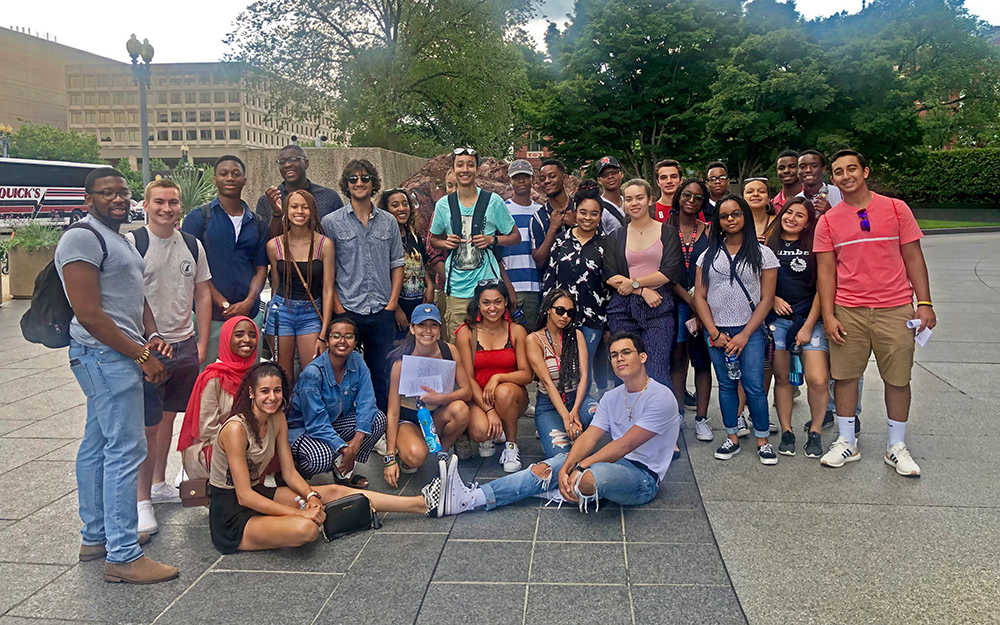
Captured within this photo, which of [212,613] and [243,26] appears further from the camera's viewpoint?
[243,26]

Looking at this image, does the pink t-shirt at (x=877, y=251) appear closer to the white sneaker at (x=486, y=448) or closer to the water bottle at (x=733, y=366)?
the water bottle at (x=733, y=366)

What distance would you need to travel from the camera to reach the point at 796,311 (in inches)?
212

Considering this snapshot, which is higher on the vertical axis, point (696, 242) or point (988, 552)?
point (696, 242)

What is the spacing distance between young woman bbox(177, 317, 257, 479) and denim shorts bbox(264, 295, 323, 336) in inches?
29.8

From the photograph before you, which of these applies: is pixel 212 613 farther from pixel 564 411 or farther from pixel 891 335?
pixel 891 335

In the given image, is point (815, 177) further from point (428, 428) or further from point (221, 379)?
point (221, 379)

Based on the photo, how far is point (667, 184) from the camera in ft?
19.9

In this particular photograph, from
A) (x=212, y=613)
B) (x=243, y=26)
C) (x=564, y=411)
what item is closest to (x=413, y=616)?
(x=212, y=613)

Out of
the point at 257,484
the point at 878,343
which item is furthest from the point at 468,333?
the point at 878,343

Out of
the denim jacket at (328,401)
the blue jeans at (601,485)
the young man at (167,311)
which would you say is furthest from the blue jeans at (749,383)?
the young man at (167,311)

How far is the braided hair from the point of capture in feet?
17.6

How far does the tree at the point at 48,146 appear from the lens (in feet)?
208

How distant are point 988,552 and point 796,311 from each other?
2.08 metres

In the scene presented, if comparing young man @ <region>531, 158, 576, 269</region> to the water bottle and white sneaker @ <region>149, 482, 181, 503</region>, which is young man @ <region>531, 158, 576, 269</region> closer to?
the water bottle
